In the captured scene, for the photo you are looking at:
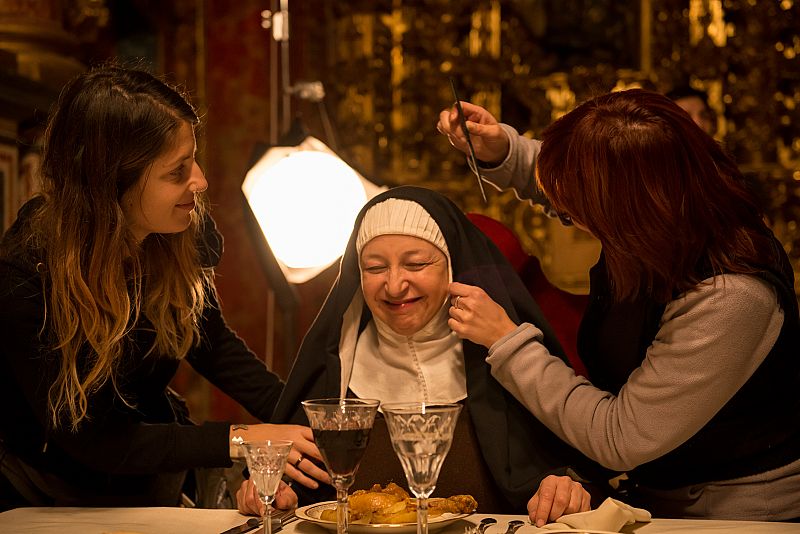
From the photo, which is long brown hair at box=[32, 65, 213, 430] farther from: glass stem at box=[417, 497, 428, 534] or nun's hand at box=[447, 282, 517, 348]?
glass stem at box=[417, 497, 428, 534]

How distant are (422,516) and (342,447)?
17 cm

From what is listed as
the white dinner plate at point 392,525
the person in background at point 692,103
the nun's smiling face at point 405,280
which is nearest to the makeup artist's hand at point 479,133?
the nun's smiling face at point 405,280

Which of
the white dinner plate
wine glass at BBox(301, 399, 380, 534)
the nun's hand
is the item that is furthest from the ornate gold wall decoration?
wine glass at BBox(301, 399, 380, 534)

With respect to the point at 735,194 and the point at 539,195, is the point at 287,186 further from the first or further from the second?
the point at 735,194

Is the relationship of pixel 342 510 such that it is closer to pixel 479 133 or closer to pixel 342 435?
pixel 342 435

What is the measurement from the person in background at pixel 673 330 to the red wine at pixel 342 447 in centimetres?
55

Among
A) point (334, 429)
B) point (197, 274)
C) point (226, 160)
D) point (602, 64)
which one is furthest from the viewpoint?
point (226, 160)

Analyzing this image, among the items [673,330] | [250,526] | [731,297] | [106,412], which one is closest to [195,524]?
[250,526]

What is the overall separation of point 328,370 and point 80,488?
2.08 feet

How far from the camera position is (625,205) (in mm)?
1981

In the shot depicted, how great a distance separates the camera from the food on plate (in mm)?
1887

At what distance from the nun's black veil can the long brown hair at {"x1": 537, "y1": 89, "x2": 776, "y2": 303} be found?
390 millimetres

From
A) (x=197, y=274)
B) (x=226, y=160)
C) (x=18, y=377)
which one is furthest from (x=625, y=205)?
(x=226, y=160)

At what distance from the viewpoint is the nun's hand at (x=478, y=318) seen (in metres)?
2.21
